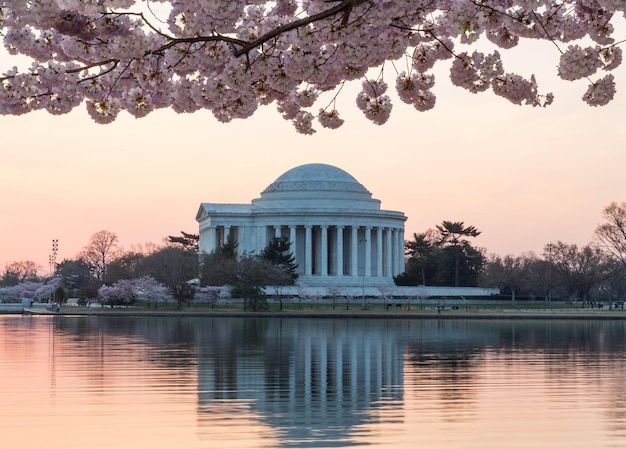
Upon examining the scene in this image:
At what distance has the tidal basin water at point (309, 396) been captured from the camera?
56.5ft

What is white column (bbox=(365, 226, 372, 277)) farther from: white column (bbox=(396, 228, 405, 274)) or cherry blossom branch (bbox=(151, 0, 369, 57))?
cherry blossom branch (bbox=(151, 0, 369, 57))

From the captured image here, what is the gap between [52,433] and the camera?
17781 mm

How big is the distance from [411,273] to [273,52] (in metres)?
126

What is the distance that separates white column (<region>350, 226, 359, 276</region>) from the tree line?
559 cm

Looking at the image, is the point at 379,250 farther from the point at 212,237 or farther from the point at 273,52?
the point at 273,52

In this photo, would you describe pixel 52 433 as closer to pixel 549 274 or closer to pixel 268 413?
pixel 268 413

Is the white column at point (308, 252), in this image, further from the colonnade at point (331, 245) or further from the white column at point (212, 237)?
the white column at point (212, 237)

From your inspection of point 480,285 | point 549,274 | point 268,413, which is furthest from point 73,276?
point 268,413

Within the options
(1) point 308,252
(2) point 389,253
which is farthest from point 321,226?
(2) point 389,253

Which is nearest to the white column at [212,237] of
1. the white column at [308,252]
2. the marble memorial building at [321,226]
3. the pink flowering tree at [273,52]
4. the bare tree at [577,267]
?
the marble memorial building at [321,226]

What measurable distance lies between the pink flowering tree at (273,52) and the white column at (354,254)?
116m

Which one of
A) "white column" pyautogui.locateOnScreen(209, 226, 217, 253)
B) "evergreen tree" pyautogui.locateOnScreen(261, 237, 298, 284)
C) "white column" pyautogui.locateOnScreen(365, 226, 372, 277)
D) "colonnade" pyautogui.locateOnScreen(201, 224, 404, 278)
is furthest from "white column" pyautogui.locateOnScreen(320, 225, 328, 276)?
"white column" pyautogui.locateOnScreen(209, 226, 217, 253)

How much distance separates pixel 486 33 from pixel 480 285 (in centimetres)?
12176

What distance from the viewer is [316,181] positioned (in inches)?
5404
